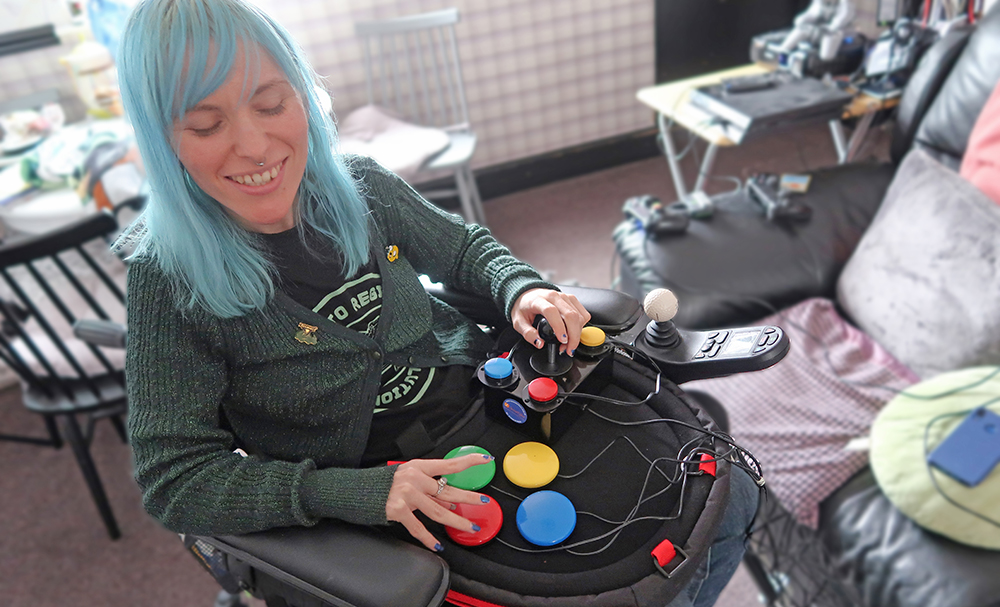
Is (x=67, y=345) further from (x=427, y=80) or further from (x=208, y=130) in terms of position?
(x=427, y=80)

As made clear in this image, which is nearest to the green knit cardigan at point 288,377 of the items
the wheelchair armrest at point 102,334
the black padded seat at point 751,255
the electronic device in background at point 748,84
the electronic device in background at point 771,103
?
the wheelchair armrest at point 102,334

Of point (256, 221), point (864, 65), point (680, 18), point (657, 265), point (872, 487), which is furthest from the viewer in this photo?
point (680, 18)

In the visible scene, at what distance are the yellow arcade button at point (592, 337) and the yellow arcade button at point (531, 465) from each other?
145mm

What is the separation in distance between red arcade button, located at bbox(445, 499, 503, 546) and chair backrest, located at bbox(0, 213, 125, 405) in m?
0.93

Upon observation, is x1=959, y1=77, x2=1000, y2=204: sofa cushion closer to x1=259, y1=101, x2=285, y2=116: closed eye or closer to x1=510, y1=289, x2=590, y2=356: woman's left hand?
x1=510, y1=289, x2=590, y2=356: woman's left hand

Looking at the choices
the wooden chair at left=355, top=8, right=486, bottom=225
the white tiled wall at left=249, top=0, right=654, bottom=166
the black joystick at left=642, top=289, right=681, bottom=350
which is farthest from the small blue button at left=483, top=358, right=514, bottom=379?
the white tiled wall at left=249, top=0, right=654, bottom=166

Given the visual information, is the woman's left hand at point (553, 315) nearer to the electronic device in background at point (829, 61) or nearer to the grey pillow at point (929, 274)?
the grey pillow at point (929, 274)

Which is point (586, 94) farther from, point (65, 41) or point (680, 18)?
point (65, 41)

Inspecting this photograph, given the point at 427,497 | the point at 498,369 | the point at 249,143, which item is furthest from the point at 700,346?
the point at 249,143

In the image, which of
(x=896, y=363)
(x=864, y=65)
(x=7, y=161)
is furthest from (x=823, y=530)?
(x=7, y=161)

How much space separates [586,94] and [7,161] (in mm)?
1967

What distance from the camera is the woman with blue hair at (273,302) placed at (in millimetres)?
726

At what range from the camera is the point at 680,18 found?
97.5 inches

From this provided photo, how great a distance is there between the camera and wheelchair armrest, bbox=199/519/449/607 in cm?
64
